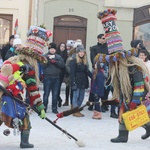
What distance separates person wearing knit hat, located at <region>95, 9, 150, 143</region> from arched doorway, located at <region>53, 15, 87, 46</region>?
9.69m

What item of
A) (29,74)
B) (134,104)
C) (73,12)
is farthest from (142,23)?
(29,74)

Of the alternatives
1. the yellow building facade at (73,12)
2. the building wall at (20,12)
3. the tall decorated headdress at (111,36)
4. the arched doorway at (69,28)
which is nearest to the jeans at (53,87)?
the tall decorated headdress at (111,36)

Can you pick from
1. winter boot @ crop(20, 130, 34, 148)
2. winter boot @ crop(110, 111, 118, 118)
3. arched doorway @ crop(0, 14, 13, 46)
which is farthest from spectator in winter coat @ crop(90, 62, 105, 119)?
arched doorway @ crop(0, 14, 13, 46)

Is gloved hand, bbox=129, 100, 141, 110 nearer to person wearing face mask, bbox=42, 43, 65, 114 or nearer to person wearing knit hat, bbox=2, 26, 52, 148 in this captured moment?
person wearing knit hat, bbox=2, 26, 52, 148

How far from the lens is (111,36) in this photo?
6.81m

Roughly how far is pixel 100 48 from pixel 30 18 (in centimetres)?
638

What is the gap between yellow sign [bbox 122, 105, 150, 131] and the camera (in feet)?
22.7

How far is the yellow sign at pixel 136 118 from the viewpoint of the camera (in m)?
6.93

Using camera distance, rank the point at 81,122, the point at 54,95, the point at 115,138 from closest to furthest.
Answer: the point at 115,138
the point at 81,122
the point at 54,95

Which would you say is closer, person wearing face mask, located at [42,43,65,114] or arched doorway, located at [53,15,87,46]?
person wearing face mask, located at [42,43,65,114]

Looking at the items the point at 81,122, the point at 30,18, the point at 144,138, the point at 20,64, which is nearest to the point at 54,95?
the point at 81,122

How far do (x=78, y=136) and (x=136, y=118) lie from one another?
1.25 m

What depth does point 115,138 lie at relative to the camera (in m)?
7.29

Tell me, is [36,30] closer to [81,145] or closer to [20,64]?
[20,64]
